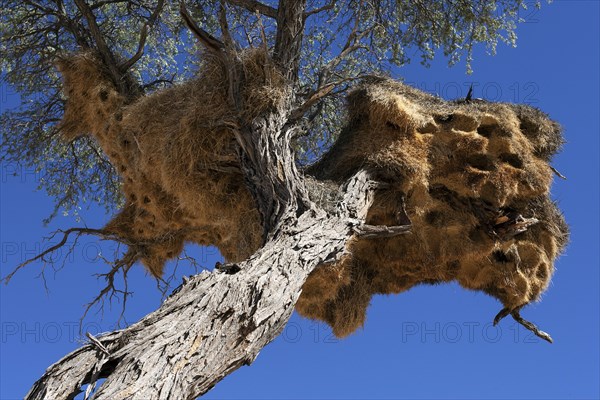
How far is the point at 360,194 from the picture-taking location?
7.61 meters

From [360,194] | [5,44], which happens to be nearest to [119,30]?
[5,44]

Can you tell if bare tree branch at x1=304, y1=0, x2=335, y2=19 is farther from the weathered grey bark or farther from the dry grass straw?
the weathered grey bark

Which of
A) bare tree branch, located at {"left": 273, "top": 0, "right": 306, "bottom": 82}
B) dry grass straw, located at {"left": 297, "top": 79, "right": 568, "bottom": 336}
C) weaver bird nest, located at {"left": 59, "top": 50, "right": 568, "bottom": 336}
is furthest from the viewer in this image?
dry grass straw, located at {"left": 297, "top": 79, "right": 568, "bottom": 336}

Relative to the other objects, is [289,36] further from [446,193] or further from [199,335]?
[199,335]

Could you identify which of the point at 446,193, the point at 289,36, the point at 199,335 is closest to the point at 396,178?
the point at 446,193

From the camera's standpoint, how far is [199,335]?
485 cm

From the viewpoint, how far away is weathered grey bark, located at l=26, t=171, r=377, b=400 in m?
4.37

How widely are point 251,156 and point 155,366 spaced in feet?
10.6

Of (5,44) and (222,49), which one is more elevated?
(5,44)

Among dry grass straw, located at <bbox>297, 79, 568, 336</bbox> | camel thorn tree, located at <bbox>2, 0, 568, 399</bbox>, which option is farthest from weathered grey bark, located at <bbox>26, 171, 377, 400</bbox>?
dry grass straw, located at <bbox>297, 79, 568, 336</bbox>

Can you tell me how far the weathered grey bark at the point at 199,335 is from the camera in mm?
4367

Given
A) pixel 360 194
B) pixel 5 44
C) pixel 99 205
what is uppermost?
pixel 5 44

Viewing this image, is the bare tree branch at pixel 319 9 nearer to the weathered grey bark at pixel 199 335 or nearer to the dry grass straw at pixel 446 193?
the dry grass straw at pixel 446 193

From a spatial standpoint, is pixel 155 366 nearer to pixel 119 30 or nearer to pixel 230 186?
pixel 230 186
